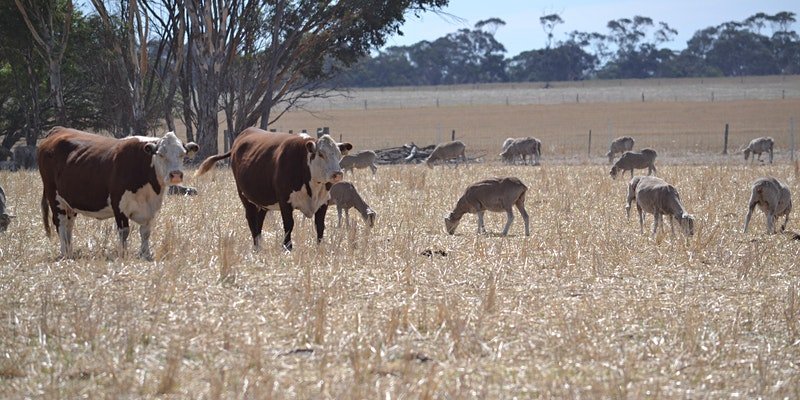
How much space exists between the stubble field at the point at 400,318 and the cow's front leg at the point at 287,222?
0.22 m

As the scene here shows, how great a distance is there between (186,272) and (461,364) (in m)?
3.87

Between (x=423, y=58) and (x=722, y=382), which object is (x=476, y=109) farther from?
(x=722, y=382)

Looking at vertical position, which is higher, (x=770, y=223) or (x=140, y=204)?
(x=140, y=204)

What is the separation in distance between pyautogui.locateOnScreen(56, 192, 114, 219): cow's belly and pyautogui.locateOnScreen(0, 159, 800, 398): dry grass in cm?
63

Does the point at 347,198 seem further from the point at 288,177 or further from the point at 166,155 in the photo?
the point at 166,155

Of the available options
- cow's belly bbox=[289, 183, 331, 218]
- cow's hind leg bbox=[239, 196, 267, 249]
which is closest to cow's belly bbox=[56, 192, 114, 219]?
cow's hind leg bbox=[239, 196, 267, 249]

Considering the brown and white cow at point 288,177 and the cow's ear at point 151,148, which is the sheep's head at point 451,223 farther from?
the cow's ear at point 151,148

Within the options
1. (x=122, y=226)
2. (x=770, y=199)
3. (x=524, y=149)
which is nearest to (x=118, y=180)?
(x=122, y=226)

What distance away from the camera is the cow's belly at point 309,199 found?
14477 millimetres

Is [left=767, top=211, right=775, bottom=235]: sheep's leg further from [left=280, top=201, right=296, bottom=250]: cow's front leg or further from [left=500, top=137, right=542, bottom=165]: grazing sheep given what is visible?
[left=500, top=137, right=542, bottom=165]: grazing sheep

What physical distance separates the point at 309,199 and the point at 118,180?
2544mm

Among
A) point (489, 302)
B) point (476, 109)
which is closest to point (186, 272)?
point (489, 302)

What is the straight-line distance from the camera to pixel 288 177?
47.5 ft

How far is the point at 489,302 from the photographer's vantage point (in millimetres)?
9734
